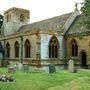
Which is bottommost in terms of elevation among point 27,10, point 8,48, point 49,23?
point 8,48

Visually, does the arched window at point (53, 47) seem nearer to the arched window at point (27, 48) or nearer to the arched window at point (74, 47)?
the arched window at point (74, 47)

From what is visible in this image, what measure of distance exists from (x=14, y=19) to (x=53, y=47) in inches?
669

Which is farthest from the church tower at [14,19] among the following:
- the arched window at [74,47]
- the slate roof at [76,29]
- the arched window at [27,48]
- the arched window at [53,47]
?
the arched window at [74,47]

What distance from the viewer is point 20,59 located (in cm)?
3938

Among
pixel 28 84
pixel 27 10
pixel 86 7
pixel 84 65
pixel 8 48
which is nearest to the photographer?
pixel 28 84

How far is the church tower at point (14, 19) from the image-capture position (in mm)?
51194

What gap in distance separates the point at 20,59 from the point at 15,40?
3435 millimetres

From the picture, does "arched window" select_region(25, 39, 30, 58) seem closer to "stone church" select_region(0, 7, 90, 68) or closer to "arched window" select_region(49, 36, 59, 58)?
"stone church" select_region(0, 7, 90, 68)

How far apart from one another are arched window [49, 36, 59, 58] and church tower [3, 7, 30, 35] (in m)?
16.6

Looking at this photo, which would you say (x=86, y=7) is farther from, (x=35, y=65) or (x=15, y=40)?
(x=15, y=40)

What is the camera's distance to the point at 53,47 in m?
36.7

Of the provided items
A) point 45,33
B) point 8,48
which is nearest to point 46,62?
point 45,33

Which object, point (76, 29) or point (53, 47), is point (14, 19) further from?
point (76, 29)

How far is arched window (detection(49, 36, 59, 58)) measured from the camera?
119 feet
